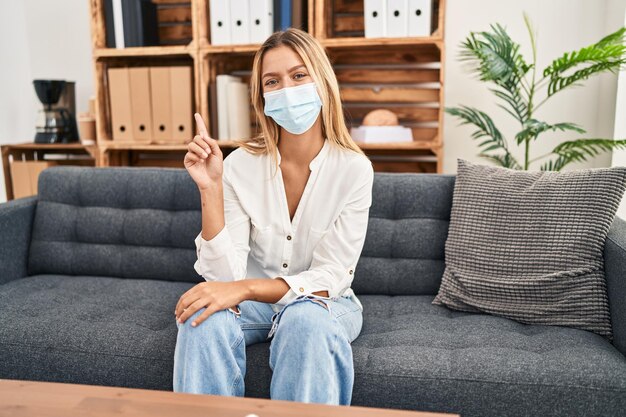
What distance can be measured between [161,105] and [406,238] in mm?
1531

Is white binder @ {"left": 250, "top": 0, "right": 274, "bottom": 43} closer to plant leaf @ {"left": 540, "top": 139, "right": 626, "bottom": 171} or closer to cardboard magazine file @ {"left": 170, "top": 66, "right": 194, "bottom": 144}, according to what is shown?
cardboard magazine file @ {"left": 170, "top": 66, "right": 194, "bottom": 144}

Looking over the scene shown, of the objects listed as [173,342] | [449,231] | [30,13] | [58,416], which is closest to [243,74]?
[30,13]

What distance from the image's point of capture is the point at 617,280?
141cm

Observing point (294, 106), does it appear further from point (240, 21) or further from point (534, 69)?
point (534, 69)

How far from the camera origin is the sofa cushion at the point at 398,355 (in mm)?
1250

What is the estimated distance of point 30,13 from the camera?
3236 millimetres

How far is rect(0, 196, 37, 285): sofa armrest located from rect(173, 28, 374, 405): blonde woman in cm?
84

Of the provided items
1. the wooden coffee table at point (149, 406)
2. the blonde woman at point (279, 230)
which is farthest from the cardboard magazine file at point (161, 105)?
the wooden coffee table at point (149, 406)

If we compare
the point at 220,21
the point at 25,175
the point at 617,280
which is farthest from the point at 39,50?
the point at 617,280

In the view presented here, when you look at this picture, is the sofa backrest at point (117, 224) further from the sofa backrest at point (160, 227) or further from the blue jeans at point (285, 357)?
the blue jeans at point (285, 357)

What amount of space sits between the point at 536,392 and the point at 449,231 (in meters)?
0.58

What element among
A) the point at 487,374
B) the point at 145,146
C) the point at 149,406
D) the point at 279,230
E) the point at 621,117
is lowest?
the point at 487,374

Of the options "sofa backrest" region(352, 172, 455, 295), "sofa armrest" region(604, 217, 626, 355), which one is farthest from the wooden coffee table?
"sofa backrest" region(352, 172, 455, 295)

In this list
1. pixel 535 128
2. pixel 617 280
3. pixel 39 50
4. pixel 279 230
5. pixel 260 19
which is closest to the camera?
pixel 617 280
